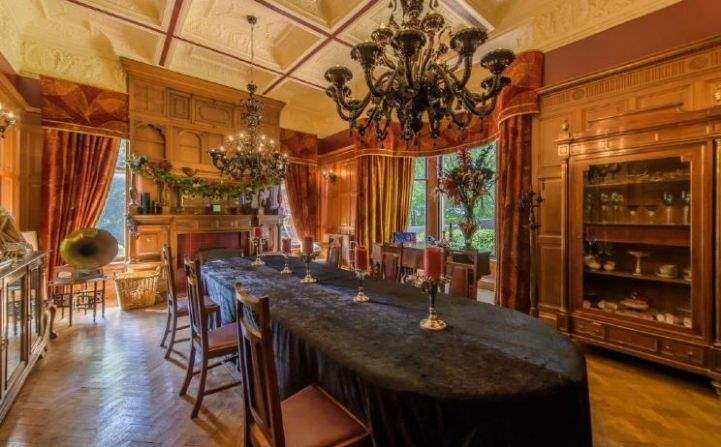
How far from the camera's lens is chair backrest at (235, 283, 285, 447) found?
1.15m

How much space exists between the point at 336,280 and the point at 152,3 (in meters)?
3.88

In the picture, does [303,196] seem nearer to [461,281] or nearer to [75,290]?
[75,290]

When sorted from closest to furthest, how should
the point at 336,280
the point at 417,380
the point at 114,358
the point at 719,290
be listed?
→ 1. the point at 417,380
2. the point at 719,290
3. the point at 336,280
4. the point at 114,358

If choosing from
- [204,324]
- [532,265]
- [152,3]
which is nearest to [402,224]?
[532,265]

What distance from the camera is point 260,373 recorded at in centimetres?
123

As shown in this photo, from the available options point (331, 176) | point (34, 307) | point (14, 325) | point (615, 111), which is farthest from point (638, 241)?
point (34, 307)

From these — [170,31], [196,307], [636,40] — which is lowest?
[196,307]

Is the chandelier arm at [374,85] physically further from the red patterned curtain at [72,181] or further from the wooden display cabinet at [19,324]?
the red patterned curtain at [72,181]

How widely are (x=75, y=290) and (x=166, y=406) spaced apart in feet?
11.8

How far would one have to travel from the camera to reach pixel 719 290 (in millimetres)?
2256

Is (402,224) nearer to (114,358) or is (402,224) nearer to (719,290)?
(719,290)

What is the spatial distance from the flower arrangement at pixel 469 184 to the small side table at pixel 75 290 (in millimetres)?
4680

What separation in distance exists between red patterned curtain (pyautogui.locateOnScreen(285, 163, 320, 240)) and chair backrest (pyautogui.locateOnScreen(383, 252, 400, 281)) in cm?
365

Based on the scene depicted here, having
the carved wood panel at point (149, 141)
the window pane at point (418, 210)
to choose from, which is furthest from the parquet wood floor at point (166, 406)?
the window pane at point (418, 210)
